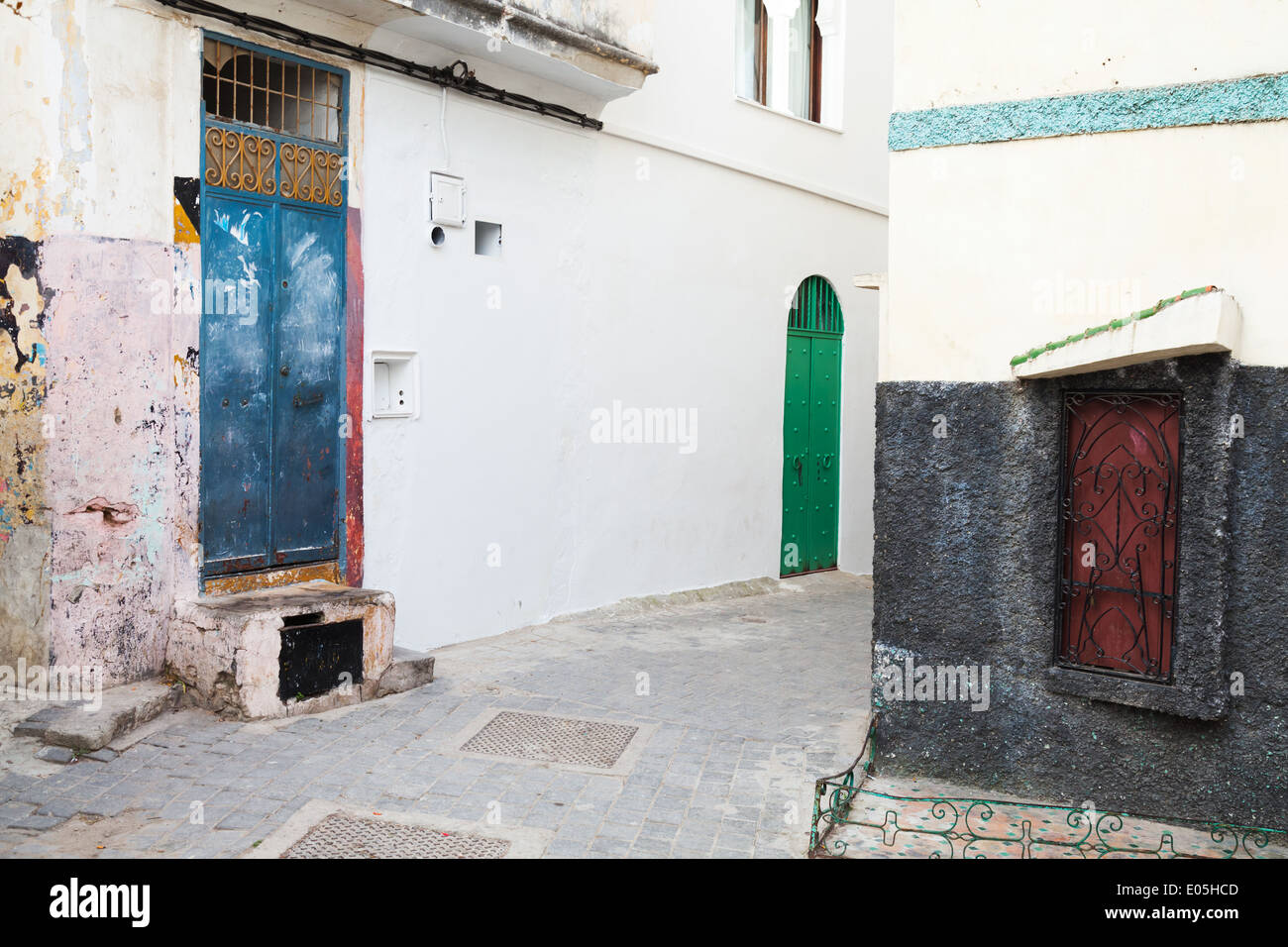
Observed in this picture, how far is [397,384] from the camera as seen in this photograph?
7.64 meters

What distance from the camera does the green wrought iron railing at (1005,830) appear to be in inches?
179

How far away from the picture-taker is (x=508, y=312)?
332 inches

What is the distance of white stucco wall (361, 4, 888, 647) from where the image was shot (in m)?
7.62

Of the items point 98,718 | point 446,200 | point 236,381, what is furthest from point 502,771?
point 446,200

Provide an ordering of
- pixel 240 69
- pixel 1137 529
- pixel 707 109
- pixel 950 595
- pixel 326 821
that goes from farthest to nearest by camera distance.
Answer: pixel 707 109
pixel 240 69
pixel 950 595
pixel 1137 529
pixel 326 821

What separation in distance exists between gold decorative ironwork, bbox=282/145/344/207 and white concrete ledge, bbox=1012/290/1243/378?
4603 mm

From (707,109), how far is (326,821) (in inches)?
304

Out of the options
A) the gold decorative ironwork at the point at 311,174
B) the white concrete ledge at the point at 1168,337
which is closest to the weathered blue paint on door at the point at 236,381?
the gold decorative ironwork at the point at 311,174

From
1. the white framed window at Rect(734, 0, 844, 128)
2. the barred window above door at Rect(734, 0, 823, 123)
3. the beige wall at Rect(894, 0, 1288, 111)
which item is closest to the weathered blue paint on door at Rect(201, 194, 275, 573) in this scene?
the beige wall at Rect(894, 0, 1288, 111)

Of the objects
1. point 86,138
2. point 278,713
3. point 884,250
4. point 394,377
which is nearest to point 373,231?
point 394,377

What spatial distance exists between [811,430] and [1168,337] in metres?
7.34

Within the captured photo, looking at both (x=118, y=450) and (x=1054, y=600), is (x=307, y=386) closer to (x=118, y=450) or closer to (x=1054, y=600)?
(x=118, y=450)

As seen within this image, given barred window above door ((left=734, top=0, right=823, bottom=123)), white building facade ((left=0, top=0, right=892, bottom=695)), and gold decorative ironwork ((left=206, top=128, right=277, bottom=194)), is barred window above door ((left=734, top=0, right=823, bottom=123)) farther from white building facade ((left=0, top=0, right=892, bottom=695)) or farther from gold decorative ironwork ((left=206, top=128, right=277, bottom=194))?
gold decorative ironwork ((left=206, top=128, right=277, bottom=194))

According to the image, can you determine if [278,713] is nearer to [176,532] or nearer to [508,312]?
[176,532]
